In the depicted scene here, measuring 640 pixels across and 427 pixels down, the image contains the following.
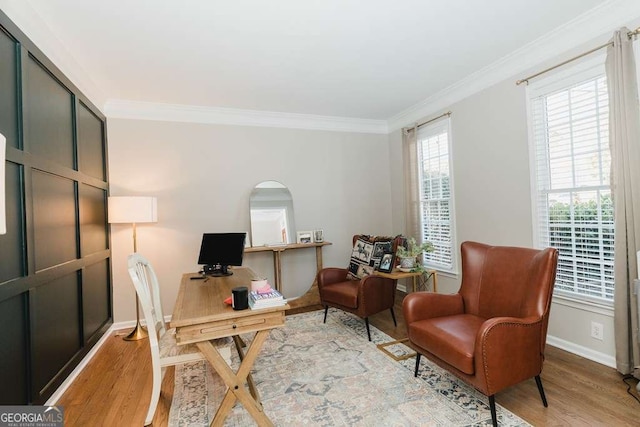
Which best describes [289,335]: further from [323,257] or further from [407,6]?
[407,6]

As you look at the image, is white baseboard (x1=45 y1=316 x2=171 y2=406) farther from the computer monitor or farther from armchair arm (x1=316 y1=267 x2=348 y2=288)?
armchair arm (x1=316 y1=267 x2=348 y2=288)

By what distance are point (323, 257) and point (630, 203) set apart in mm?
3319

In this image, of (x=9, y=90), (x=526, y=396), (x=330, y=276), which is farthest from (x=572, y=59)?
(x=9, y=90)

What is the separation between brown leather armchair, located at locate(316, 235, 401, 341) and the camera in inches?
126

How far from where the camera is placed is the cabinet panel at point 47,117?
212cm

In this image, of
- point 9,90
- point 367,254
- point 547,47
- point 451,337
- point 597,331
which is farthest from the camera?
point 367,254

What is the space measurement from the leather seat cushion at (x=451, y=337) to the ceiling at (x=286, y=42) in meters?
2.26

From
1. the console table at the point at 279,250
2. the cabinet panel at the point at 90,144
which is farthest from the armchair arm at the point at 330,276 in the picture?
the cabinet panel at the point at 90,144

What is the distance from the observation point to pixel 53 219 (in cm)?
238

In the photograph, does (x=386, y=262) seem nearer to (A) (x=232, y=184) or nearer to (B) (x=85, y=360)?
(A) (x=232, y=184)

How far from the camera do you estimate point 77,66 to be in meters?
2.87

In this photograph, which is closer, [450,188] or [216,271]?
[216,271]

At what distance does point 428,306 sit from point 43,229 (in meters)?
2.84

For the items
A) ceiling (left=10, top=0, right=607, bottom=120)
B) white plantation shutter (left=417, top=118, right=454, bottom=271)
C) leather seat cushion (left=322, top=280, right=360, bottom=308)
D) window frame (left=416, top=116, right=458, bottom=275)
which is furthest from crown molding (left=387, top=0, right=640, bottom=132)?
leather seat cushion (left=322, top=280, right=360, bottom=308)
